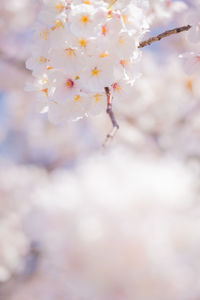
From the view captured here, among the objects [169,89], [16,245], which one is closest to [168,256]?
[16,245]

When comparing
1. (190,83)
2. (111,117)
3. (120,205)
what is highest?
(190,83)

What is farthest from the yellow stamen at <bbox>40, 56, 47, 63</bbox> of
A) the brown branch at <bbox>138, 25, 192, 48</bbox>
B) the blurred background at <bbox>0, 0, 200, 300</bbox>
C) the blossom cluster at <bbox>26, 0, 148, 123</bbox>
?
the blurred background at <bbox>0, 0, 200, 300</bbox>

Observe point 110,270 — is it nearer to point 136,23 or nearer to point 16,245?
point 16,245

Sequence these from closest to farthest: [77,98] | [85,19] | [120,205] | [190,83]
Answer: [85,19], [77,98], [120,205], [190,83]

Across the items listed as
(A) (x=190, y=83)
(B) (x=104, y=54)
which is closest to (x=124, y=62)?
(B) (x=104, y=54)

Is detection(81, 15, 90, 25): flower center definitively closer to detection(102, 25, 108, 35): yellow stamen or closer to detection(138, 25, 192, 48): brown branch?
detection(102, 25, 108, 35): yellow stamen

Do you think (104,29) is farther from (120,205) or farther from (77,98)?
(120,205)
